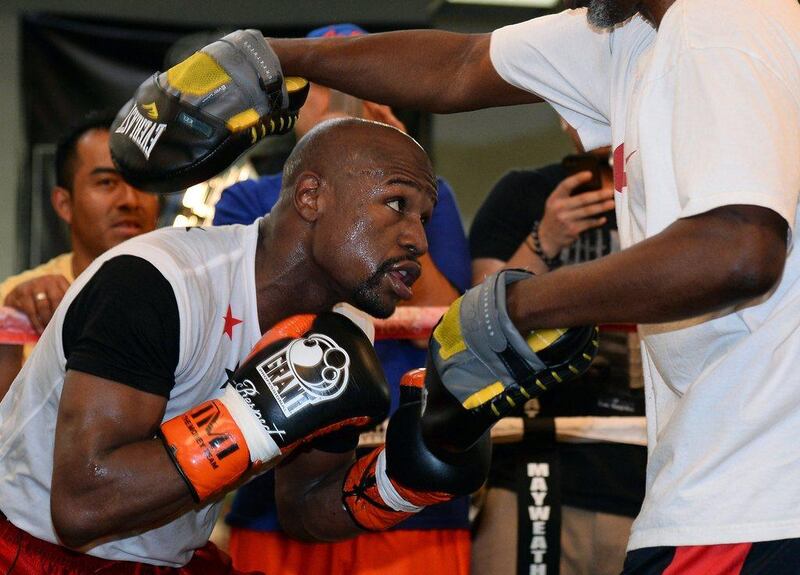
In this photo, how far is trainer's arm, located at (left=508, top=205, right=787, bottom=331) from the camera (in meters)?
1.27

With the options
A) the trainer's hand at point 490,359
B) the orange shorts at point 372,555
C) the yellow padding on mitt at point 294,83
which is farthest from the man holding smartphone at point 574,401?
the trainer's hand at point 490,359

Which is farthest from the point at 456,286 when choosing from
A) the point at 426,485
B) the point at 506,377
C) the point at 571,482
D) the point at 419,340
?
the point at 506,377

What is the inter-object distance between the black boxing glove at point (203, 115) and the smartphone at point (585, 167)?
108 cm

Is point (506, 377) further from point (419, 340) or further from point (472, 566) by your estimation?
point (472, 566)

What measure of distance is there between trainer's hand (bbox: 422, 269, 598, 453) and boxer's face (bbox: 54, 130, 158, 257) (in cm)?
190

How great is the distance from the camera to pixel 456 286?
9.09 feet

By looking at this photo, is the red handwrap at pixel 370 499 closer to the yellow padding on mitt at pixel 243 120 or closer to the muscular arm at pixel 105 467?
the muscular arm at pixel 105 467

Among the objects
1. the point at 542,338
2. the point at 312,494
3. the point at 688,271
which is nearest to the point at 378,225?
the point at 312,494

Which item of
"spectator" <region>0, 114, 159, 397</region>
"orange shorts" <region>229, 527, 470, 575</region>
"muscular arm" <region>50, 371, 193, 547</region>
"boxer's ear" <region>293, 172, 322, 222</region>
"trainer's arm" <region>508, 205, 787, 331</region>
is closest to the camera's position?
"trainer's arm" <region>508, 205, 787, 331</region>

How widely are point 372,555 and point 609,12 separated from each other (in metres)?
1.44

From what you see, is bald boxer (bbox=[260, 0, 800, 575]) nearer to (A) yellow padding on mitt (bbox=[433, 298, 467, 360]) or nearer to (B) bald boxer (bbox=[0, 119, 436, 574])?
(A) yellow padding on mitt (bbox=[433, 298, 467, 360])

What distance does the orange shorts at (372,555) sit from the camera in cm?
252

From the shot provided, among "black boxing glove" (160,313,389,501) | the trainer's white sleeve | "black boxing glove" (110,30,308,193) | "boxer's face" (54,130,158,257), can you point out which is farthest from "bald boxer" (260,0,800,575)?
"boxer's face" (54,130,158,257)

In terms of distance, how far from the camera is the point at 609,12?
5.36 ft
